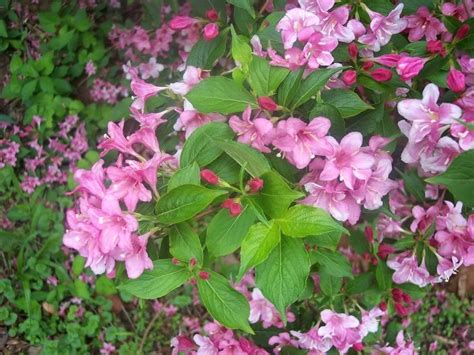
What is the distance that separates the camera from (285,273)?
104 cm

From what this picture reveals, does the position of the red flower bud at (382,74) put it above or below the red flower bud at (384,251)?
above

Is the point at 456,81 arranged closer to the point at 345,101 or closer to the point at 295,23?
the point at 345,101

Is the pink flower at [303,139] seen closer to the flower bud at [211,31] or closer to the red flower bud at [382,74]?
the red flower bud at [382,74]

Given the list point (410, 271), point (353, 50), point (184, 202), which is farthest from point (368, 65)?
point (410, 271)

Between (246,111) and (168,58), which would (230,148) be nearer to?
(246,111)

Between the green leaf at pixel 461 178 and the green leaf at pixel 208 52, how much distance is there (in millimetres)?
640

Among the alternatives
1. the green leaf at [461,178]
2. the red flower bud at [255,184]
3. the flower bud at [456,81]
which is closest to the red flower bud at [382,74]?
the flower bud at [456,81]

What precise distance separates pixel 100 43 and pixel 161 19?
0.50 metres

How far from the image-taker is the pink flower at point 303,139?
0.96 metres

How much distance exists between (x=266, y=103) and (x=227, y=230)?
0.76 ft

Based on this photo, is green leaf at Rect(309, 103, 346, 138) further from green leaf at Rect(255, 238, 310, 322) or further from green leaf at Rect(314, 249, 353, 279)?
green leaf at Rect(314, 249, 353, 279)

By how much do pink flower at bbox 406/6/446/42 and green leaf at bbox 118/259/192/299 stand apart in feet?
2.36

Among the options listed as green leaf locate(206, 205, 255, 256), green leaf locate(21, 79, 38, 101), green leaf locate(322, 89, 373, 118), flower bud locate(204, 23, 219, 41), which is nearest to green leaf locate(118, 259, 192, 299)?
green leaf locate(206, 205, 255, 256)

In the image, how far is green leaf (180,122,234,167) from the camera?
3.33 feet
